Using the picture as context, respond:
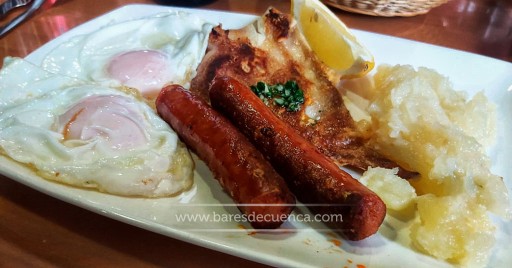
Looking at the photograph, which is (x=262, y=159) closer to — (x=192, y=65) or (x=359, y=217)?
(x=359, y=217)

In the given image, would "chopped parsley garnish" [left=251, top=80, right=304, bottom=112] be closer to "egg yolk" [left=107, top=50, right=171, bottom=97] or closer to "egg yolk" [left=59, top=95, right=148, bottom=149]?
"egg yolk" [left=107, top=50, right=171, bottom=97]

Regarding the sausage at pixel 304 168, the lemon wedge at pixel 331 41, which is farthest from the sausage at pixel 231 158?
the lemon wedge at pixel 331 41

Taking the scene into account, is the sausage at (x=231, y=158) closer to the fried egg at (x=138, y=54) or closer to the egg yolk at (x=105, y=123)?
the egg yolk at (x=105, y=123)

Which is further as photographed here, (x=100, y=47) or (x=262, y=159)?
(x=100, y=47)

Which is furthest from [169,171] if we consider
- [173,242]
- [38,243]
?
[38,243]

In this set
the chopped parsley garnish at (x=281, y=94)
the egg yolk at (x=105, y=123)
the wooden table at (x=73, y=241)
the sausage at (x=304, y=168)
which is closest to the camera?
the sausage at (x=304, y=168)
